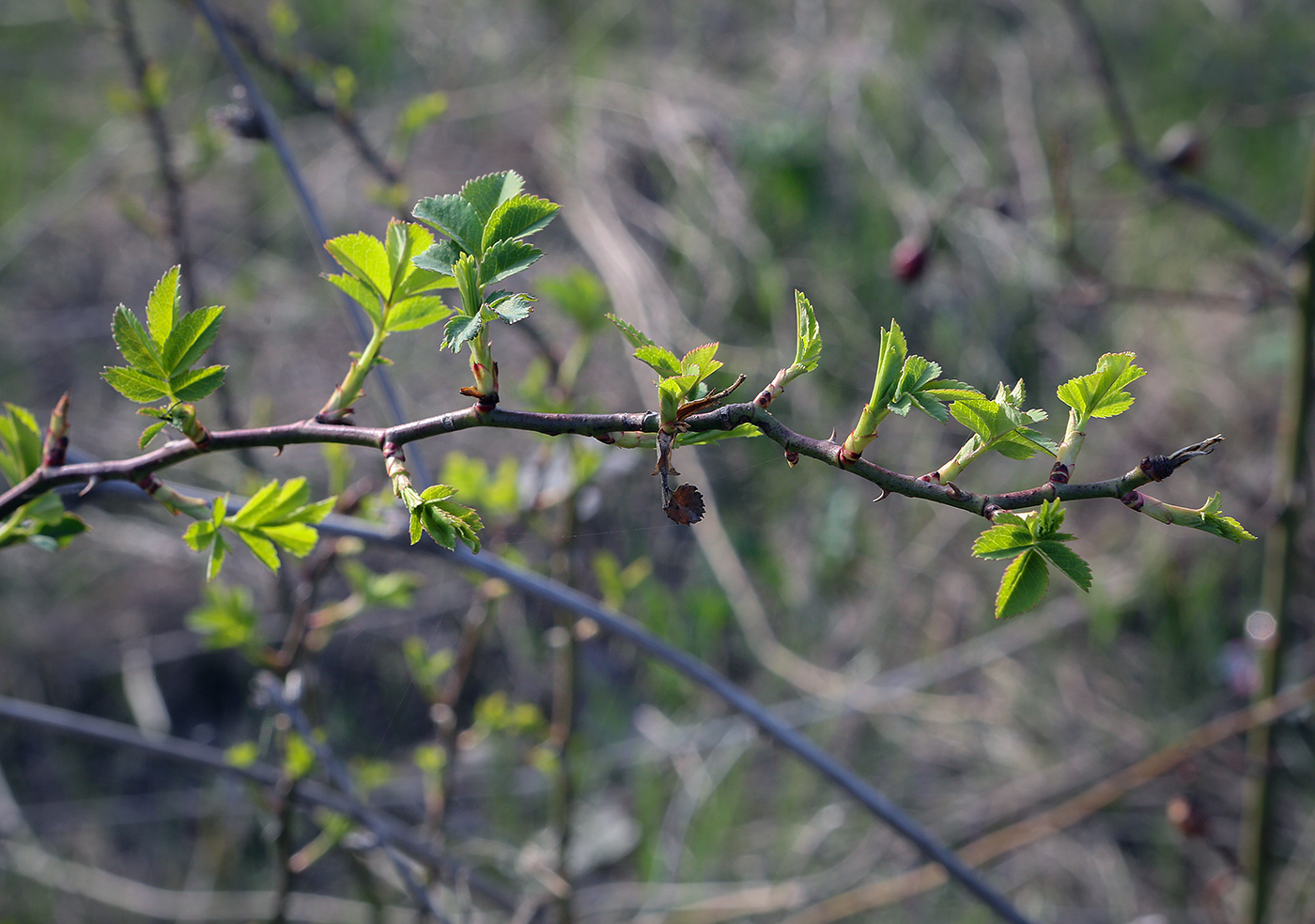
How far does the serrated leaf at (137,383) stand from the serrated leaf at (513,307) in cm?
25

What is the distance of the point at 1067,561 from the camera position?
48cm

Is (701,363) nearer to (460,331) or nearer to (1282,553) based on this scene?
(460,331)

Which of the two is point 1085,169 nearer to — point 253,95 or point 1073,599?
point 1073,599

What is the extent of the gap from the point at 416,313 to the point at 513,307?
141mm

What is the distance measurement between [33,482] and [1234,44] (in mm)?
4246

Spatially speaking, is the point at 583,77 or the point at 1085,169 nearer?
the point at 1085,169

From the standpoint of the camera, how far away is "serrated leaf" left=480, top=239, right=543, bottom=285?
1.63 ft

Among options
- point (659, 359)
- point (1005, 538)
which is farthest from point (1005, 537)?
point (659, 359)

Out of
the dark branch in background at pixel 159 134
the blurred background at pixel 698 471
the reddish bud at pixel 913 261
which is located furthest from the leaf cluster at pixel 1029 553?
the reddish bud at pixel 913 261

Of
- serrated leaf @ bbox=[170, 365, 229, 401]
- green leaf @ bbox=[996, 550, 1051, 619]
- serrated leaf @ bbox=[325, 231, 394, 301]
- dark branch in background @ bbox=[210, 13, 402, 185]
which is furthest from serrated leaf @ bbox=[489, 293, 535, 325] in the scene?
dark branch in background @ bbox=[210, 13, 402, 185]

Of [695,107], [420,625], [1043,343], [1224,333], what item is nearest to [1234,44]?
[1224,333]

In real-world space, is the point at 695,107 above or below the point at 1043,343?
above

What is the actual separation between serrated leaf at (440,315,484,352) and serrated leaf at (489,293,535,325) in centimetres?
1

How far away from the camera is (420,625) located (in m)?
2.37
